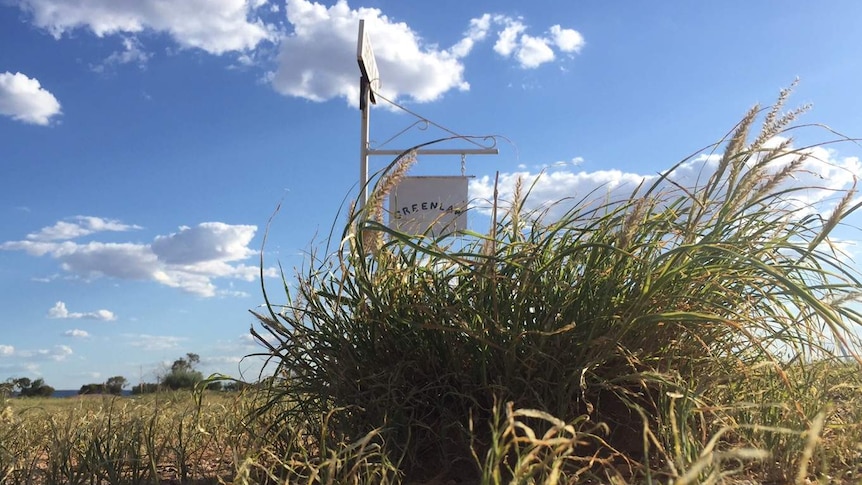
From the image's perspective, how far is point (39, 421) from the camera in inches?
148

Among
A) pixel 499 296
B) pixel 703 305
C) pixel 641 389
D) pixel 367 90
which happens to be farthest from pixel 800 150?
pixel 367 90

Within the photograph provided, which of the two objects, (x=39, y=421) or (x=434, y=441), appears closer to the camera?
(x=434, y=441)

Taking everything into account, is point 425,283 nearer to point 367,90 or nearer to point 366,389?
point 366,389

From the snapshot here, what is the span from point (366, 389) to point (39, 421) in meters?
2.66

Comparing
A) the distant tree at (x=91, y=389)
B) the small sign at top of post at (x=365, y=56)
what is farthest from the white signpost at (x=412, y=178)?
the distant tree at (x=91, y=389)

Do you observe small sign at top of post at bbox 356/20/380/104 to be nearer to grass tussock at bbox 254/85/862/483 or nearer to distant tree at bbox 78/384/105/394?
distant tree at bbox 78/384/105/394

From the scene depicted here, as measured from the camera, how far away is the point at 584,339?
1789 millimetres

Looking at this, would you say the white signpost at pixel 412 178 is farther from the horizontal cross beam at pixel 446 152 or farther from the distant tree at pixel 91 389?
the distant tree at pixel 91 389

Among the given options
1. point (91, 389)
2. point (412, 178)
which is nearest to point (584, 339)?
point (91, 389)

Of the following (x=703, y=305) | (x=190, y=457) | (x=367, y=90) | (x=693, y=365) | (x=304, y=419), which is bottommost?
(x=190, y=457)

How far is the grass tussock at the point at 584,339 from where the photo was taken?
1742 millimetres

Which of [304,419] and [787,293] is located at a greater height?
[787,293]

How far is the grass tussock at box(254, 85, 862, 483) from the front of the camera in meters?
1.74

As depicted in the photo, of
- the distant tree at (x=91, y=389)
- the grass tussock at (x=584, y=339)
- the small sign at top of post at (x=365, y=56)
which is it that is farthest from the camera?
the small sign at top of post at (x=365, y=56)
